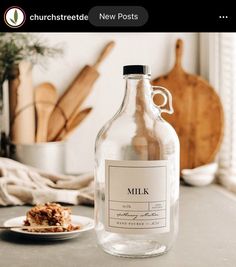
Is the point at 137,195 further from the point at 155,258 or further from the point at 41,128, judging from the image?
the point at 41,128

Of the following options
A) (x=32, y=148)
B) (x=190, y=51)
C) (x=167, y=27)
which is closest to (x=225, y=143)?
(x=190, y=51)

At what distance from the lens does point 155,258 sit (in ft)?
2.37

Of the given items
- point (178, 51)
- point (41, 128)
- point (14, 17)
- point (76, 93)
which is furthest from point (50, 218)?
point (178, 51)

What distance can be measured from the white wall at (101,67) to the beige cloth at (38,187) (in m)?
0.35

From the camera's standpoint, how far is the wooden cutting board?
1.55 meters

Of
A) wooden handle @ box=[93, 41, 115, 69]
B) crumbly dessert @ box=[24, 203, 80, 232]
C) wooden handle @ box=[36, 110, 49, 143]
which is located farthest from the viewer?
wooden handle @ box=[93, 41, 115, 69]

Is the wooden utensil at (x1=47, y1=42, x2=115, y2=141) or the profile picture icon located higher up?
the profile picture icon

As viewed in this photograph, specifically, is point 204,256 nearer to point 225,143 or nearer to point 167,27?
point 167,27

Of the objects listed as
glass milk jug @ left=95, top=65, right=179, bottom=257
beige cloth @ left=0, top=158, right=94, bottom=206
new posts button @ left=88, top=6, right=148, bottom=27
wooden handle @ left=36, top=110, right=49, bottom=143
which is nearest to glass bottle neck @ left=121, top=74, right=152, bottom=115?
glass milk jug @ left=95, top=65, right=179, bottom=257

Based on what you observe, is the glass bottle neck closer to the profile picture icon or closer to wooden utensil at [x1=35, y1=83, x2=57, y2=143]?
the profile picture icon

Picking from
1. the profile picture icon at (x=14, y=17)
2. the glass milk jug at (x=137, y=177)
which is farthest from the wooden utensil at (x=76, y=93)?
the glass milk jug at (x=137, y=177)

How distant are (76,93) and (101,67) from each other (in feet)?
0.40

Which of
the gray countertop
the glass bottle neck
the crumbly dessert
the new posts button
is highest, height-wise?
the new posts button

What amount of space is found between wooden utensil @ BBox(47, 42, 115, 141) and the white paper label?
2.69 ft
